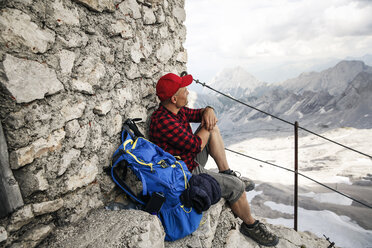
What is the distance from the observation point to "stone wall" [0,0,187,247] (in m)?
1.22

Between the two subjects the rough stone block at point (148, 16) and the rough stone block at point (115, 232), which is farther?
the rough stone block at point (148, 16)

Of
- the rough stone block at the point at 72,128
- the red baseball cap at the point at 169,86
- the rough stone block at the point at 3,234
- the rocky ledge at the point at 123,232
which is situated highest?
the red baseball cap at the point at 169,86

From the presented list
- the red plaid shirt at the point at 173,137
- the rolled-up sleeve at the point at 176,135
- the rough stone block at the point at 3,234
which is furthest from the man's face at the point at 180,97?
the rough stone block at the point at 3,234

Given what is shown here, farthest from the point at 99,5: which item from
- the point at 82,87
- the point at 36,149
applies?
the point at 36,149

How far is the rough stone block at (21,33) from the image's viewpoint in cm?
115

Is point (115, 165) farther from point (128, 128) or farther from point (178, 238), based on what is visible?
point (178, 238)

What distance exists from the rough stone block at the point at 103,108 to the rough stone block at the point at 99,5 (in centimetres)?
71

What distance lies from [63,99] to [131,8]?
1161mm

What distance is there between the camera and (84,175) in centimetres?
163

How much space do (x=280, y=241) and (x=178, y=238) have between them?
1.39 metres

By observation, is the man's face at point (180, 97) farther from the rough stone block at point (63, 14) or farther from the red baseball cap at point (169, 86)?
the rough stone block at point (63, 14)

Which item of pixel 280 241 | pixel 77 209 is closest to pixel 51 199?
pixel 77 209

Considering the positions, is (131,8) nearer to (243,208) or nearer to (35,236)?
(35,236)

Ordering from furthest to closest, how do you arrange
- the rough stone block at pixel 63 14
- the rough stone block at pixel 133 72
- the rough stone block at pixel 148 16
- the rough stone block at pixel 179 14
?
the rough stone block at pixel 179 14 → the rough stone block at pixel 148 16 → the rough stone block at pixel 133 72 → the rough stone block at pixel 63 14
